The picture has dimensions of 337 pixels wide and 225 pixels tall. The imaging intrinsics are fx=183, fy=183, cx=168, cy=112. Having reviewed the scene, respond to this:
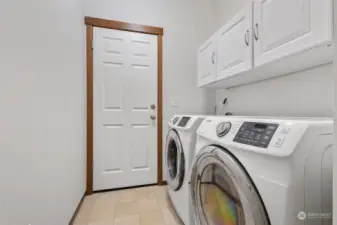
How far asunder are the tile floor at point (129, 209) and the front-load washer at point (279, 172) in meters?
0.97

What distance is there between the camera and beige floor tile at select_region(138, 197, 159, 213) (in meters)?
1.72

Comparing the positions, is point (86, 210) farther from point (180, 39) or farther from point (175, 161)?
point (180, 39)

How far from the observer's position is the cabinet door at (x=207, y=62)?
187 cm

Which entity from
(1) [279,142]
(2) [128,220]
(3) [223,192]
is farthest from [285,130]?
(2) [128,220]

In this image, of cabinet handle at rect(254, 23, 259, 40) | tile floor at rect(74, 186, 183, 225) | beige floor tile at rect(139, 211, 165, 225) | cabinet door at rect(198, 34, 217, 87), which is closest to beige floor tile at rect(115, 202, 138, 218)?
tile floor at rect(74, 186, 183, 225)

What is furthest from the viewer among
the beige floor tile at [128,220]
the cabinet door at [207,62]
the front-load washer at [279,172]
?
the cabinet door at [207,62]

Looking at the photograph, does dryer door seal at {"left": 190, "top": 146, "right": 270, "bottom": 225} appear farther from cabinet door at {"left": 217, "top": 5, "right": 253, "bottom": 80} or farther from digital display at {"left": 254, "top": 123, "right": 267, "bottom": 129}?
cabinet door at {"left": 217, "top": 5, "right": 253, "bottom": 80}

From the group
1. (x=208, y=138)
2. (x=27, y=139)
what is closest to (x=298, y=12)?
(x=208, y=138)

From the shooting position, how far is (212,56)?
1.90 meters

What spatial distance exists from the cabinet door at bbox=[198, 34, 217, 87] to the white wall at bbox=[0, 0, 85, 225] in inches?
52.2

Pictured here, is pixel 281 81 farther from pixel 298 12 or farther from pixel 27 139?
pixel 27 139

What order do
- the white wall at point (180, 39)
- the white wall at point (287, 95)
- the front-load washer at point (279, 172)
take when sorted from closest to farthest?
1. the front-load washer at point (279, 172)
2. the white wall at point (287, 95)
3. the white wall at point (180, 39)

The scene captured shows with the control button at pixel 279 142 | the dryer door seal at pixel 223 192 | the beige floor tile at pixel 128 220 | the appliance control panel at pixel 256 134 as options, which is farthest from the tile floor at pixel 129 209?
the control button at pixel 279 142
